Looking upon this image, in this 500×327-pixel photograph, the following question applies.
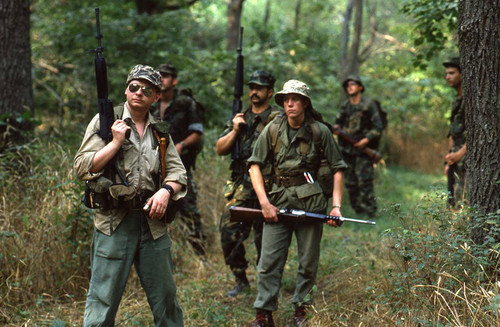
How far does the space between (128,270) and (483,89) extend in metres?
2.94

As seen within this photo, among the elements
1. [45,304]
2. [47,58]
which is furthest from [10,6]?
[47,58]

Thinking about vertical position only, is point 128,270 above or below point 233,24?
below

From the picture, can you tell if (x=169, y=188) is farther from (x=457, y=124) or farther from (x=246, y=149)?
(x=457, y=124)

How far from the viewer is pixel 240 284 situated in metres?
5.51

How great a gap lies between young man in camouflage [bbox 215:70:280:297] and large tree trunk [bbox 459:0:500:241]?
1.92 meters

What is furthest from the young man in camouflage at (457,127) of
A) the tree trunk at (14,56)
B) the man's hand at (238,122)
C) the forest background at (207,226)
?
the tree trunk at (14,56)

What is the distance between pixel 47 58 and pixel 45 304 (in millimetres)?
7302

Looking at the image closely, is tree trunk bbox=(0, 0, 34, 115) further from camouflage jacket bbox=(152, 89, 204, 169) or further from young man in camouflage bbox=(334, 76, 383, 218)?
young man in camouflage bbox=(334, 76, 383, 218)

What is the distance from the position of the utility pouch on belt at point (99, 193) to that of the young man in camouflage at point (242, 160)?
2.08 metres

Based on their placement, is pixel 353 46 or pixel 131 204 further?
pixel 353 46

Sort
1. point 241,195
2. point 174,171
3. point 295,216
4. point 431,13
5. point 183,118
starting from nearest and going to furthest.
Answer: point 174,171 → point 295,216 → point 241,195 → point 431,13 → point 183,118

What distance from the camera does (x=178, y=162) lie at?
3.66 metres

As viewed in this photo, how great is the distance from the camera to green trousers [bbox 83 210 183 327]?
3289 mm

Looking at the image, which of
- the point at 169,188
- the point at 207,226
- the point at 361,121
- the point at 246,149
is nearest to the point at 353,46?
the point at 361,121
